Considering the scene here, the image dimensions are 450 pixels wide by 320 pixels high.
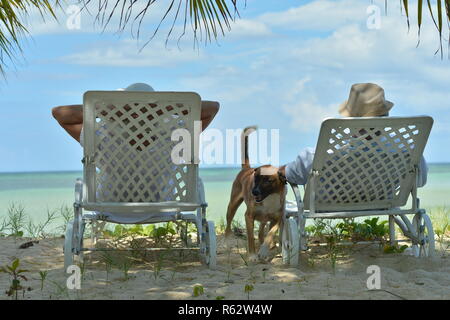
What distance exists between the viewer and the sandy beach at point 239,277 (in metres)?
3.94

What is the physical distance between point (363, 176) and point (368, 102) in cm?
60

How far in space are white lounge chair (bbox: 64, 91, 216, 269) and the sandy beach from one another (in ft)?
1.05

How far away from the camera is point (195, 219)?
5234 mm

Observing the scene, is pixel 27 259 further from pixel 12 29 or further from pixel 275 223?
pixel 12 29

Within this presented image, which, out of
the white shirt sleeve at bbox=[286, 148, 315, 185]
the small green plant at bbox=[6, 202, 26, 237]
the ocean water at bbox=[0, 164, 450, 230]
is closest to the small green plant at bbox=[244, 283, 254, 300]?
the white shirt sleeve at bbox=[286, 148, 315, 185]

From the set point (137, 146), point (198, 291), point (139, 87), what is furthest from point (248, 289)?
point (139, 87)

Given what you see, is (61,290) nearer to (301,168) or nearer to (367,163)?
(301,168)

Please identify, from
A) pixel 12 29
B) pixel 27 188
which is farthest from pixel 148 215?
pixel 27 188

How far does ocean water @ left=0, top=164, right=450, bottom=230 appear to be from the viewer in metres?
20.2

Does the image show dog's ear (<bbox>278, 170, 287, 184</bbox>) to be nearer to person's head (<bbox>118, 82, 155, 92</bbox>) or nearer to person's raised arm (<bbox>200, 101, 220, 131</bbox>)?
person's raised arm (<bbox>200, 101, 220, 131</bbox>)

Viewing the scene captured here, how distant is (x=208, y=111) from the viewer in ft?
16.5

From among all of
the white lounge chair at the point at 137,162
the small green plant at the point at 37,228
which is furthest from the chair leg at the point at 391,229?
the small green plant at the point at 37,228
